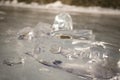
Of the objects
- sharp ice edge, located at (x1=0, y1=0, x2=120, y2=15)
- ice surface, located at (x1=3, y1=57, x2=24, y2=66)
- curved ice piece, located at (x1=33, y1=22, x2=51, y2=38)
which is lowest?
sharp ice edge, located at (x1=0, y1=0, x2=120, y2=15)

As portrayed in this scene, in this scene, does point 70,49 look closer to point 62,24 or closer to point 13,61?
point 13,61

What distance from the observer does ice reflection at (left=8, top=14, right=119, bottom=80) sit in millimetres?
1660

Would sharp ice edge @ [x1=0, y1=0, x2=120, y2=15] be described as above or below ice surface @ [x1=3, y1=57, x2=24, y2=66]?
below

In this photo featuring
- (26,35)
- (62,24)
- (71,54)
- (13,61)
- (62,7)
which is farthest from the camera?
(62,7)

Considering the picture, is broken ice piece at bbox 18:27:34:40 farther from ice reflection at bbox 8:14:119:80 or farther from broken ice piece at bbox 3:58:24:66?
broken ice piece at bbox 3:58:24:66

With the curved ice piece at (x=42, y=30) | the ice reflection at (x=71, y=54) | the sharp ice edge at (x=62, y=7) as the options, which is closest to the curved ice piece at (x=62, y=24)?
the curved ice piece at (x=42, y=30)

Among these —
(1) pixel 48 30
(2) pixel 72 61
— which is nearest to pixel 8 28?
(1) pixel 48 30

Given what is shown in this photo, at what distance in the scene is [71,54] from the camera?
75.0 inches

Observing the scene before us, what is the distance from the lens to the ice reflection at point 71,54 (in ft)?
5.45

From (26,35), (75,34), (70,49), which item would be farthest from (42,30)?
(70,49)

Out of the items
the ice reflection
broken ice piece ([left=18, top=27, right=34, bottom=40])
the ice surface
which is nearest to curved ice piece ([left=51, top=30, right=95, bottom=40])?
the ice reflection

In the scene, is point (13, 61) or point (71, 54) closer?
point (13, 61)

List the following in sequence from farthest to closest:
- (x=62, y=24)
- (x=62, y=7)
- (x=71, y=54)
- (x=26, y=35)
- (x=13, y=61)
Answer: (x=62, y=7), (x=62, y=24), (x=26, y=35), (x=71, y=54), (x=13, y=61)

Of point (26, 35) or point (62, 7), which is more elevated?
point (26, 35)
